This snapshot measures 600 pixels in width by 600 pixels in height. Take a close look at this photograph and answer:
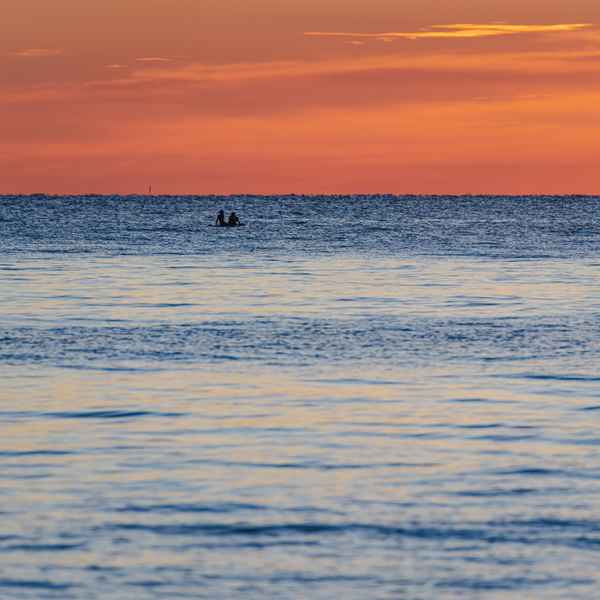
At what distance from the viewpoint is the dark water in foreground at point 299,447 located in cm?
1305

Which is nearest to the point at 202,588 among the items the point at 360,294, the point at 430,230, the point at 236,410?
the point at 236,410

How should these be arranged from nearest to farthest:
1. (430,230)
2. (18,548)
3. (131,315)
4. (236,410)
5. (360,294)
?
1. (18,548)
2. (236,410)
3. (131,315)
4. (360,294)
5. (430,230)

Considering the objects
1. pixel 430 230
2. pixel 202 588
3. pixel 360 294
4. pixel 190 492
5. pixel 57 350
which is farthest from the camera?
pixel 430 230

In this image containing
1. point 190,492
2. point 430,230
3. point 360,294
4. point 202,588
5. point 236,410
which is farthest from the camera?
point 430,230

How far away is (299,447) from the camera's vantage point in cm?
1822

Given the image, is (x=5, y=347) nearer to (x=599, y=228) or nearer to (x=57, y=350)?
(x=57, y=350)

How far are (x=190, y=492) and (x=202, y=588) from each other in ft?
10.9

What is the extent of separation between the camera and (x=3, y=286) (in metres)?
46.2

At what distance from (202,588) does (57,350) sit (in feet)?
52.9

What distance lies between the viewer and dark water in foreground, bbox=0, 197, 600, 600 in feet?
42.8

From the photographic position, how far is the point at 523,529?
14258mm

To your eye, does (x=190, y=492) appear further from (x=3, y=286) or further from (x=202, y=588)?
(x=3, y=286)

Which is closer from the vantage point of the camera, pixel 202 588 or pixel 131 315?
pixel 202 588

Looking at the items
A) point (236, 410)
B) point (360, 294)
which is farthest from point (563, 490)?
point (360, 294)
